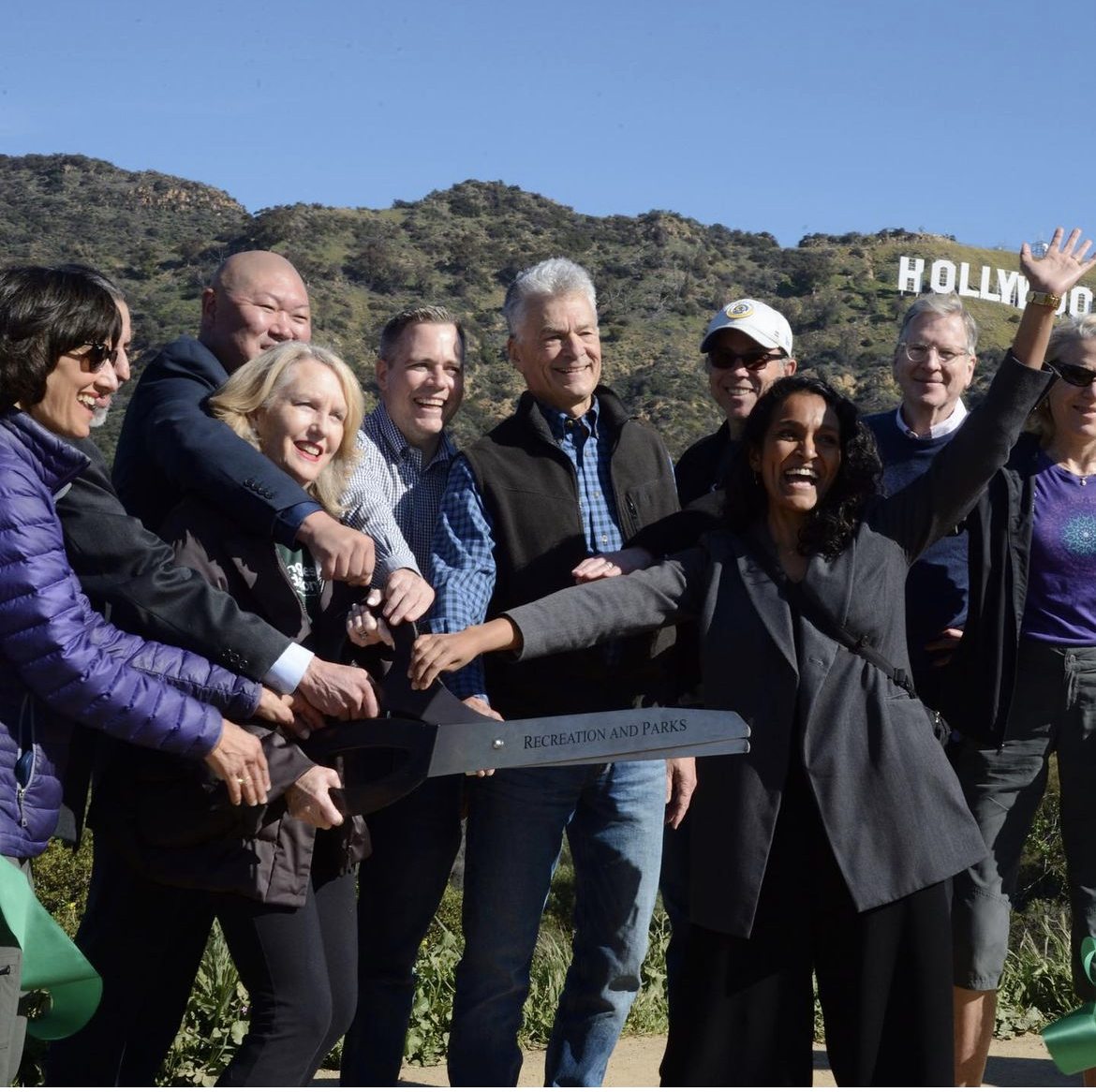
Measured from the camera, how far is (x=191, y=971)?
328 centimetres

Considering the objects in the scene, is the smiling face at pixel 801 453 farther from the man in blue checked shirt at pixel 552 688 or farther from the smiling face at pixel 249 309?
the smiling face at pixel 249 309

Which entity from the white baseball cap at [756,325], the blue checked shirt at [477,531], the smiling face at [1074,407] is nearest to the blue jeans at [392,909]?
the blue checked shirt at [477,531]

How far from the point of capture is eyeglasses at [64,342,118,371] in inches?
112

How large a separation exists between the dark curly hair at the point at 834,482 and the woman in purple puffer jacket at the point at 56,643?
119 cm

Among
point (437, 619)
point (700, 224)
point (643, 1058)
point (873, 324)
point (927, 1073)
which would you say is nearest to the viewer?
point (927, 1073)

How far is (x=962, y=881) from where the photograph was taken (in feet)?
13.3

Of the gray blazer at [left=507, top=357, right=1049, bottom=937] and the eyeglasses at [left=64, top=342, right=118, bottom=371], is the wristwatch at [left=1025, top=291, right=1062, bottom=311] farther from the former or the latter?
the eyeglasses at [left=64, top=342, right=118, bottom=371]

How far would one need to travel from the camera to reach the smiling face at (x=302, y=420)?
10.9 ft

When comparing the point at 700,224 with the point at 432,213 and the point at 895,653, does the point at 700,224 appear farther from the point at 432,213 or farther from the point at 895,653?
the point at 895,653

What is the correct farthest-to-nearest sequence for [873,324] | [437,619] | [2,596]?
[873,324] → [437,619] → [2,596]

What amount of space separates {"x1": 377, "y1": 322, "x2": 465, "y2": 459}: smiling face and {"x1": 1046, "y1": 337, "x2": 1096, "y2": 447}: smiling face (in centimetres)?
172

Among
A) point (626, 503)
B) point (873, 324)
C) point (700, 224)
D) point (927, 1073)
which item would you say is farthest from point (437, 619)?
point (700, 224)

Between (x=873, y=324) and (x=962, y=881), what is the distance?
46.5m

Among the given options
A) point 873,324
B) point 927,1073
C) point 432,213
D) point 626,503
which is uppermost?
point 432,213
